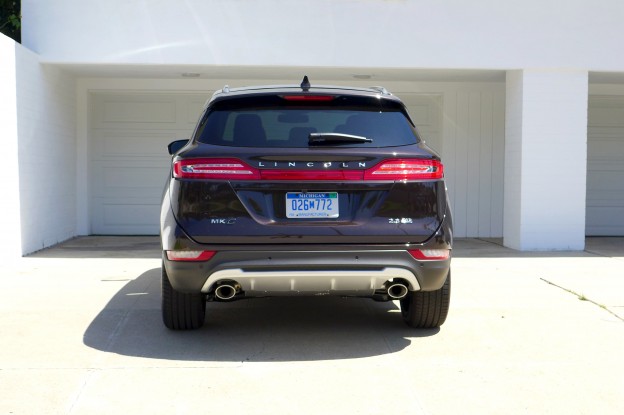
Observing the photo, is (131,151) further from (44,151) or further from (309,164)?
(309,164)

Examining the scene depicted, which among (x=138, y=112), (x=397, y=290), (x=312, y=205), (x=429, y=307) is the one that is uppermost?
(x=138, y=112)

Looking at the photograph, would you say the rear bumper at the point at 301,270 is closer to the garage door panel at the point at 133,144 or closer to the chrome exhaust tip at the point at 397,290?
the chrome exhaust tip at the point at 397,290

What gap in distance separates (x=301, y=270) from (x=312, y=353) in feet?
1.95

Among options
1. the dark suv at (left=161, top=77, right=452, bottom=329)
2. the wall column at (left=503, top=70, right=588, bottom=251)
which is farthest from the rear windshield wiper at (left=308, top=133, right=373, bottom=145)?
the wall column at (left=503, top=70, right=588, bottom=251)

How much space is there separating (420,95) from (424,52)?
7.68ft

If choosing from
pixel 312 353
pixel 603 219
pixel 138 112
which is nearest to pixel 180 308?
pixel 312 353

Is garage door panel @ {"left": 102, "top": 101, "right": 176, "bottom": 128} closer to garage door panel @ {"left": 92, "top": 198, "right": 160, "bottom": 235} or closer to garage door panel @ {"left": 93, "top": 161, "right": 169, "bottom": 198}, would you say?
garage door panel @ {"left": 93, "top": 161, "right": 169, "bottom": 198}

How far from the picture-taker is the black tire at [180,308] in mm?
5141

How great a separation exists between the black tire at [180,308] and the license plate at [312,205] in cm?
97

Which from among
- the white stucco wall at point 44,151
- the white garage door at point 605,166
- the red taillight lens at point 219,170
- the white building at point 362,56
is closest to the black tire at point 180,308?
the red taillight lens at point 219,170

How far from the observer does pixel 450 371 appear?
449 cm

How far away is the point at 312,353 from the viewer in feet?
15.9

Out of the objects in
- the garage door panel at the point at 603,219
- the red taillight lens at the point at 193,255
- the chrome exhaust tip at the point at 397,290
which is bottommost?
the garage door panel at the point at 603,219

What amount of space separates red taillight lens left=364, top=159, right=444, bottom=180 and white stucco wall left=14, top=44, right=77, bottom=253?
6194mm
